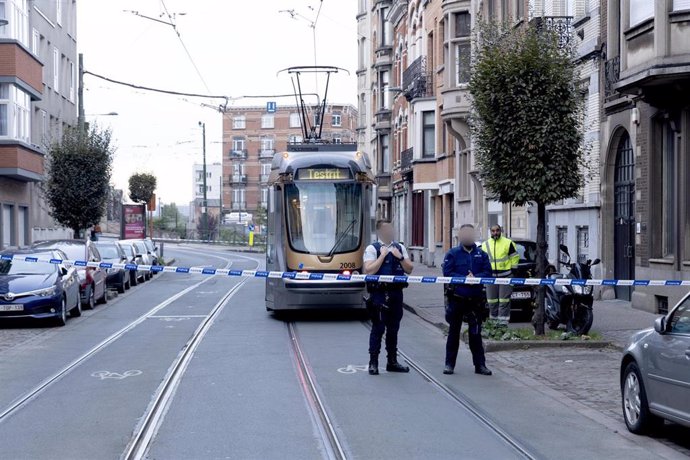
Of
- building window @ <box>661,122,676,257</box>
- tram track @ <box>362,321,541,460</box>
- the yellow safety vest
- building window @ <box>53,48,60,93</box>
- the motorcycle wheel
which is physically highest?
building window @ <box>53,48,60,93</box>

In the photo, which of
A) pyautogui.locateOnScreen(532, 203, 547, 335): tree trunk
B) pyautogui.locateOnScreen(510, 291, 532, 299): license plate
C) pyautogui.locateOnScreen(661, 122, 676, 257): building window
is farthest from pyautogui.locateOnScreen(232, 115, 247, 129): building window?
pyautogui.locateOnScreen(532, 203, 547, 335): tree trunk

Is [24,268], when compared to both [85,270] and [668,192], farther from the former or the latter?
[668,192]

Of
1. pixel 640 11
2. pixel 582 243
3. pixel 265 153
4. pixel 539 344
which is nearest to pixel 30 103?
pixel 582 243

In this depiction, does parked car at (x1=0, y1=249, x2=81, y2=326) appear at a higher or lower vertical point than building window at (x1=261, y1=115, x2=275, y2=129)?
lower

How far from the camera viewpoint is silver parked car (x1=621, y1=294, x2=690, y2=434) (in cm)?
841

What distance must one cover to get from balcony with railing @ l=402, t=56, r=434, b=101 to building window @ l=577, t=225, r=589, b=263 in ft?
60.3

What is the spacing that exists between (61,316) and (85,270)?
4.17 meters

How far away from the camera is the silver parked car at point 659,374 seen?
27.6 feet

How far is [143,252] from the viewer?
40406 millimetres

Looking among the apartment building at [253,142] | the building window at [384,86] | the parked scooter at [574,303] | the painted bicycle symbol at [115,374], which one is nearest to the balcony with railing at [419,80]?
the building window at [384,86]

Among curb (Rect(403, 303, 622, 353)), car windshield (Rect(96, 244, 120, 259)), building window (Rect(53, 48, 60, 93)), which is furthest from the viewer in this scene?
→ building window (Rect(53, 48, 60, 93))

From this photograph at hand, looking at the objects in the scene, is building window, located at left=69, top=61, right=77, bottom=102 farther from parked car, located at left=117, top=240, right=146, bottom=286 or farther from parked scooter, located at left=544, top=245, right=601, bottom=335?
parked scooter, located at left=544, top=245, right=601, bottom=335

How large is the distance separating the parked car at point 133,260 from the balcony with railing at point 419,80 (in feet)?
44.6

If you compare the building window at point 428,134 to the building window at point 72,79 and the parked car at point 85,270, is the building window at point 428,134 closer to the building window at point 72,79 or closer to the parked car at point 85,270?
the building window at point 72,79
